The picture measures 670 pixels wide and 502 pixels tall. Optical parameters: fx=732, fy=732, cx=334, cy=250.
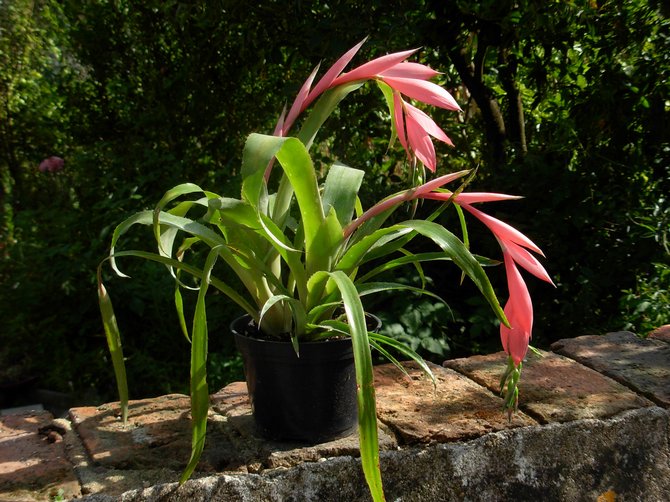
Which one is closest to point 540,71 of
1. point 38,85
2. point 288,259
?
point 288,259

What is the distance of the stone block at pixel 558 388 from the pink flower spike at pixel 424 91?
763 millimetres

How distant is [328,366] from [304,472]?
0.21 meters

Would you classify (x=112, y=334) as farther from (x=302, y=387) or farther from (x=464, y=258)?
(x=464, y=258)

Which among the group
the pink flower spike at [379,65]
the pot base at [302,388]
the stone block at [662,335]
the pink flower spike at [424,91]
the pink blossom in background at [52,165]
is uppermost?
the pink blossom in background at [52,165]

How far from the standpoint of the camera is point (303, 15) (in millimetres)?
3422

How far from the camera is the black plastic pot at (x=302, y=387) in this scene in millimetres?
1458

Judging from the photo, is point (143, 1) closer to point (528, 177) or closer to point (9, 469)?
point (528, 177)

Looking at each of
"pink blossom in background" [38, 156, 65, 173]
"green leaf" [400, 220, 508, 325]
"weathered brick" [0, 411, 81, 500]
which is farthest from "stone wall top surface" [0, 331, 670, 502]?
"pink blossom in background" [38, 156, 65, 173]

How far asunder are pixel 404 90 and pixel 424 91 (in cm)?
5

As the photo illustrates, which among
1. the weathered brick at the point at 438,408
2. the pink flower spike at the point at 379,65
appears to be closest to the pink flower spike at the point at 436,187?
the pink flower spike at the point at 379,65

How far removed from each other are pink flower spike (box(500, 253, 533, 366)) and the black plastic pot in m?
0.32

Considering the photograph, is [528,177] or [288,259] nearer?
[288,259]

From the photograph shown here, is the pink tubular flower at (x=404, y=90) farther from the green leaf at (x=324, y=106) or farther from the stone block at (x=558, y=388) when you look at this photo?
the stone block at (x=558, y=388)

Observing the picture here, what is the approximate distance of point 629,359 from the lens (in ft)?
6.82
